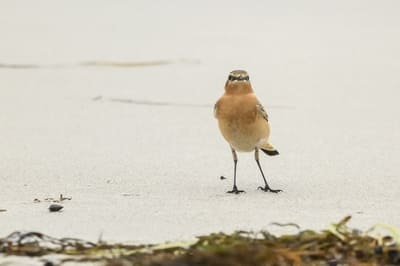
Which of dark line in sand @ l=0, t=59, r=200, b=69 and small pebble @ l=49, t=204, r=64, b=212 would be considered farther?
dark line in sand @ l=0, t=59, r=200, b=69

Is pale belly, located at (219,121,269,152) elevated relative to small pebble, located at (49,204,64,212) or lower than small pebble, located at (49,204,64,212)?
elevated

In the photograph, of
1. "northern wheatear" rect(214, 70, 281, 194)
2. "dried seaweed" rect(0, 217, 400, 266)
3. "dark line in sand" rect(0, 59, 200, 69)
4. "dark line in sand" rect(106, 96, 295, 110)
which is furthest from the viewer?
"dark line in sand" rect(0, 59, 200, 69)

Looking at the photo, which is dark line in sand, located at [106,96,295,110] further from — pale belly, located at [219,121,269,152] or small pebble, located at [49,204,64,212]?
small pebble, located at [49,204,64,212]

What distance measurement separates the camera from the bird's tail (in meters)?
7.50

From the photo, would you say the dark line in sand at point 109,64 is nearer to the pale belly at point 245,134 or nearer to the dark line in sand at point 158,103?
the dark line in sand at point 158,103

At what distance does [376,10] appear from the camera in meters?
15.4

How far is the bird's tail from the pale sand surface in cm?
9

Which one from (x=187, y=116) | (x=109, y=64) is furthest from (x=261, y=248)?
(x=109, y=64)

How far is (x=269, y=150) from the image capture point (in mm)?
7578

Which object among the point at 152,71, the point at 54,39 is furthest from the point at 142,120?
the point at 54,39

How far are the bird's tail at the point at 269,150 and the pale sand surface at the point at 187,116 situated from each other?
0.29 feet

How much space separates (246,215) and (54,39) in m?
8.10

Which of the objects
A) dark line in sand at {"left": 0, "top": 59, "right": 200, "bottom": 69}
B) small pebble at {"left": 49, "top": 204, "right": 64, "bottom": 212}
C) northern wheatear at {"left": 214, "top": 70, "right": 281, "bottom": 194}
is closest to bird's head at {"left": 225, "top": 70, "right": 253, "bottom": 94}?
northern wheatear at {"left": 214, "top": 70, "right": 281, "bottom": 194}

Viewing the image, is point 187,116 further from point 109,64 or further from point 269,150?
point 109,64
